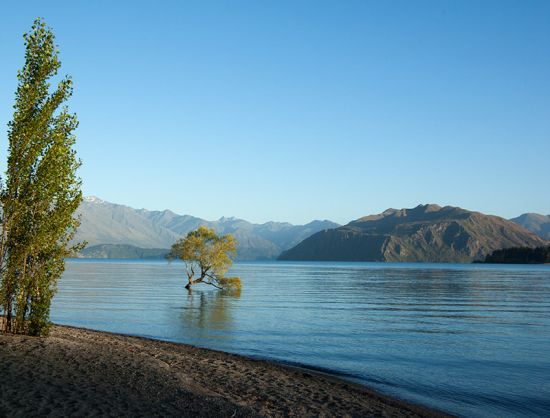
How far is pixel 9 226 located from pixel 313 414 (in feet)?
73.9

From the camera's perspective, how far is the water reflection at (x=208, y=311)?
174 ft

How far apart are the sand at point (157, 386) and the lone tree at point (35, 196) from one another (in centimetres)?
270

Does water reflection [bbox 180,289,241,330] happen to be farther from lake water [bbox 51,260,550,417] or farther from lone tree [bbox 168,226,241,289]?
lone tree [bbox 168,226,241,289]

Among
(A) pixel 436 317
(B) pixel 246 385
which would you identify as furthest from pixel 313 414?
(A) pixel 436 317

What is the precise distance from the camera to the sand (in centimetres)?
1909

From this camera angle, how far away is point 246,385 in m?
25.3

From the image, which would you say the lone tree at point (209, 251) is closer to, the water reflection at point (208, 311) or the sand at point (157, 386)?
the water reflection at point (208, 311)

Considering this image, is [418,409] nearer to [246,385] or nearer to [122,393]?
[246,385]

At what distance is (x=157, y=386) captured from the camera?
22516 mm

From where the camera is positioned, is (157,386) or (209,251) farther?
(209,251)

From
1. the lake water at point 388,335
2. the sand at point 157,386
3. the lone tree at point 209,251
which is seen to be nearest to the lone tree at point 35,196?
the sand at point 157,386

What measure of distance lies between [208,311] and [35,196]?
38.0 m

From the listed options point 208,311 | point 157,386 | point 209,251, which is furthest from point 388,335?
point 209,251

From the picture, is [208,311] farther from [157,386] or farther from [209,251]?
[157,386]
